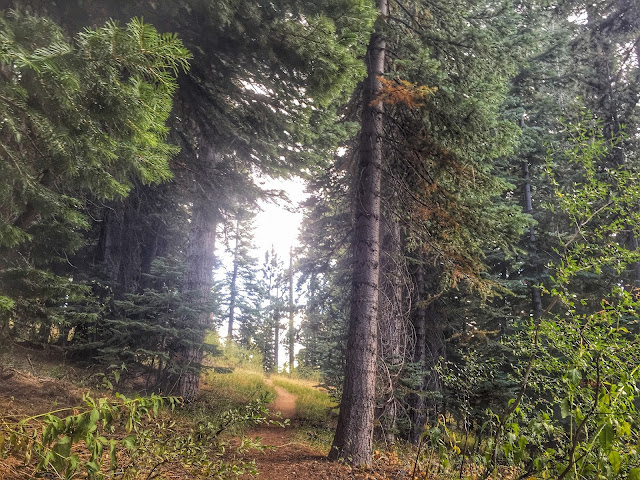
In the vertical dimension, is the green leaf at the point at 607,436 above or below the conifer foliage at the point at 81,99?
below

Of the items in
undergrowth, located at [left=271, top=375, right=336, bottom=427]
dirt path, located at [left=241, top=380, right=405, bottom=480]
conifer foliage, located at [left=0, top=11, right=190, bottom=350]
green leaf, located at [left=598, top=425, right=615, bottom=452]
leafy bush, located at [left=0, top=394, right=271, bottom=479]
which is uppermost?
conifer foliage, located at [left=0, top=11, right=190, bottom=350]

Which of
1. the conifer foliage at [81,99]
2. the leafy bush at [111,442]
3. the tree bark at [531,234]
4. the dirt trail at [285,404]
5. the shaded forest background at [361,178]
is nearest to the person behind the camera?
the leafy bush at [111,442]

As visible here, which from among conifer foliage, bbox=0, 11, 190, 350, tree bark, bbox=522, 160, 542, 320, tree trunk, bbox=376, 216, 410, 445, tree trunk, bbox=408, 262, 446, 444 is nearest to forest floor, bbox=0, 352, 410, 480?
tree trunk, bbox=376, 216, 410, 445

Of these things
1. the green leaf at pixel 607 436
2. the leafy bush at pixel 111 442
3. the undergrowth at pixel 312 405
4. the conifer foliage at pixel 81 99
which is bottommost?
the undergrowth at pixel 312 405

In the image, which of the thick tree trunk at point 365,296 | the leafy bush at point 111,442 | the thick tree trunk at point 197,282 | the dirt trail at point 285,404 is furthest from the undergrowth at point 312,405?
the leafy bush at point 111,442

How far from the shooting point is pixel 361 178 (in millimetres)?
6348

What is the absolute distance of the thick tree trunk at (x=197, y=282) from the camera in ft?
27.1

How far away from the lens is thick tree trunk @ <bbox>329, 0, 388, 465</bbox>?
534 cm

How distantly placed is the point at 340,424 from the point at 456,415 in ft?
22.2

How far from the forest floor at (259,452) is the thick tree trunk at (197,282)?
74.5 inches

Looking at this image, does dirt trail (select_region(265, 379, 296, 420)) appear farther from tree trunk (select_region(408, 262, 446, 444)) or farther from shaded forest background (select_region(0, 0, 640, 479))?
tree trunk (select_region(408, 262, 446, 444))

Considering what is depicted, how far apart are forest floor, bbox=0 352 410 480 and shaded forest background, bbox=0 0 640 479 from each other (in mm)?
425

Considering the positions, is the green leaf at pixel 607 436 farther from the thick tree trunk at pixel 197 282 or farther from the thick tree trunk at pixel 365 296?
the thick tree trunk at pixel 197 282

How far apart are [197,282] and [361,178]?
523cm
